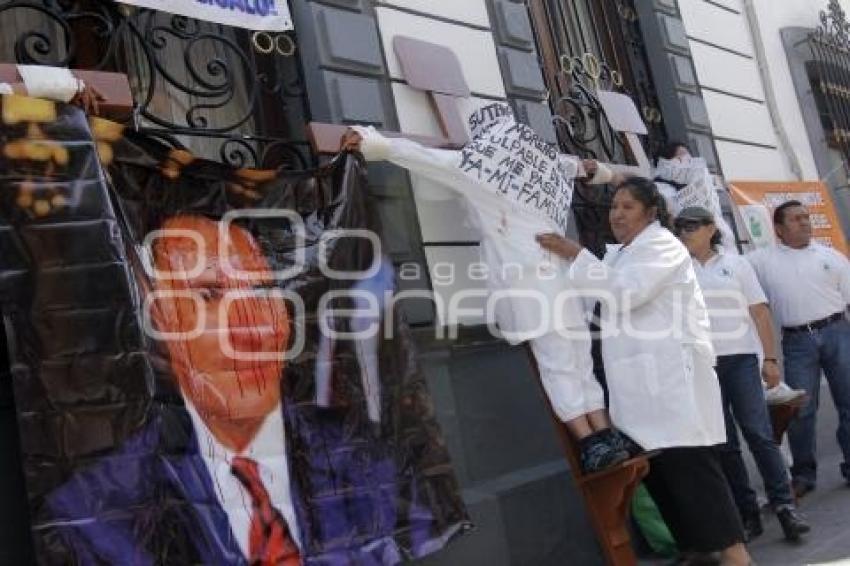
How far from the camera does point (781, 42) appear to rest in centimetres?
904

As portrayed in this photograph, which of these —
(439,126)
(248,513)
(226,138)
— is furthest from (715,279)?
(248,513)

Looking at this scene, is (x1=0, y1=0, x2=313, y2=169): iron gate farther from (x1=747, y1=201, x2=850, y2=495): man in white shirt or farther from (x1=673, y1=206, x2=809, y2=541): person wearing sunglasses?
(x1=747, y1=201, x2=850, y2=495): man in white shirt

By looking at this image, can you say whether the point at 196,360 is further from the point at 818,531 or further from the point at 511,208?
the point at 818,531

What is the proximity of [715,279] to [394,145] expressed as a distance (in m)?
2.08

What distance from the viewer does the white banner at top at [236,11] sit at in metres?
4.14

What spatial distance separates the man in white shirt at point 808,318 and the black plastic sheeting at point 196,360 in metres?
3.02

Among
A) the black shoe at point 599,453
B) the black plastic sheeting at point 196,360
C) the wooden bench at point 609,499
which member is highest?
the black plastic sheeting at point 196,360

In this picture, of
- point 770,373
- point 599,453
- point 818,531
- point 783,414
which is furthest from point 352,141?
point 818,531

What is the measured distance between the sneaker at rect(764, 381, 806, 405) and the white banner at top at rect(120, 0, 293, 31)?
3.31 m

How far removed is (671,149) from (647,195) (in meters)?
2.66

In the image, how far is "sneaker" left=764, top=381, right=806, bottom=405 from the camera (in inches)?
212

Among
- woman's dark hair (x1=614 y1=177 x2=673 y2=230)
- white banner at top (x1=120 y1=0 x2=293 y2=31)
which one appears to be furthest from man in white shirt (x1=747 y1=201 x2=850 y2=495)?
white banner at top (x1=120 y1=0 x2=293 y2=31)

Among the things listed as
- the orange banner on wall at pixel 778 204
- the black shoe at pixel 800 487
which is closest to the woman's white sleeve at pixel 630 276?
the black shoe at pixel 800 487

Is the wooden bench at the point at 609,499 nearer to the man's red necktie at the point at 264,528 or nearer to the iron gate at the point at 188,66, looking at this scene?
the man's red necktie at the point at 264,528
